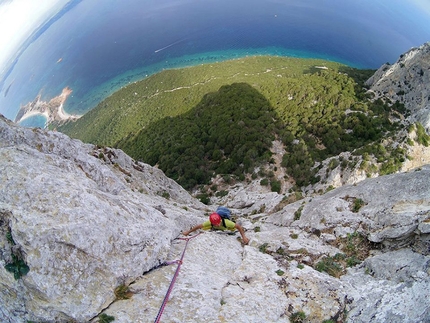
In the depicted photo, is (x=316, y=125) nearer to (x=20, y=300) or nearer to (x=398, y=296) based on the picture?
(x=398, y=296)

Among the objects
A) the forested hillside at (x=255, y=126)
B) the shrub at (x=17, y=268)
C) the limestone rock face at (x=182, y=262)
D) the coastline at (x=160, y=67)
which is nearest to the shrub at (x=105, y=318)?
the limestone rock face at (x=182, y=262)

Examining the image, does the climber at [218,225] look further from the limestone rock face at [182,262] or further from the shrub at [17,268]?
the shrub at [17,268]

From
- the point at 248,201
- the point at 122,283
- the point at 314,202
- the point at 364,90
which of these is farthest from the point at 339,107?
the point at 122,283

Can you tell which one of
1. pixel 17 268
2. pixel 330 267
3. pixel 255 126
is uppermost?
pixel 255 126

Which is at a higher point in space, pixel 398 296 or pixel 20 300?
pixel 398 296

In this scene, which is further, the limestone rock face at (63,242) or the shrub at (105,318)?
the shrub at (105,318)

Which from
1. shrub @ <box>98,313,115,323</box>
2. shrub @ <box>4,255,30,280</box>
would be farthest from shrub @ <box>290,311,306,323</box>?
shrub @ <box>4,255,30,280</box>

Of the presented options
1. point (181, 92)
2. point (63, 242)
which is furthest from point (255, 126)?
point (181, 92)

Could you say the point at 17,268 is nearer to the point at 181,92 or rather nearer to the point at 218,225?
the point at 218,225
